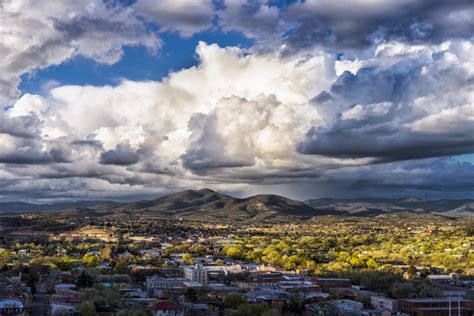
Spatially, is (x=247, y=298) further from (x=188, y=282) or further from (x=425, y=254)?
(x=425, y=254)

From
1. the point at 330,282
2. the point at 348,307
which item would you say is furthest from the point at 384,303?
the point at 330,282

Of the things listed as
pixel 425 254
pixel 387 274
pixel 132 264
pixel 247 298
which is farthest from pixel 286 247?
pixel 247 298

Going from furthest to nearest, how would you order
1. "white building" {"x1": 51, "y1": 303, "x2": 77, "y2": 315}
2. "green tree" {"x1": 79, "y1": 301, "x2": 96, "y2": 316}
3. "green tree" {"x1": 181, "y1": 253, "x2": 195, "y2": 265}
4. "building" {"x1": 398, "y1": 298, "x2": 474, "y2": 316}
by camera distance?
"green tree" {"x1": 181, "y1": 253, "x2": 195, "y2": 265} → "building" {"x1": 398, "y1": 298, "x2": 474, "y2": 316} → "white building" {"x1": 51, "y1": 303, "x2": 77, "y2": 315} → "green tree" {"x1": 79, "y1": 301, "x2": 96, "y2": 316}

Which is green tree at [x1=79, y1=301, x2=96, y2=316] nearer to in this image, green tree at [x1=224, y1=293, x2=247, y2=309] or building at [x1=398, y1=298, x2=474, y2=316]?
green tree at [x1=224, y1=293, x2=247, y2=309]

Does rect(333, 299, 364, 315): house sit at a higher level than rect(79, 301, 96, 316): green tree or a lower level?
lower

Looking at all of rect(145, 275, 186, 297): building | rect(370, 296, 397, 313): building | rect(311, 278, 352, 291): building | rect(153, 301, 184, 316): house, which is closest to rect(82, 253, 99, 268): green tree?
rect(145, 275, 186, 297): building

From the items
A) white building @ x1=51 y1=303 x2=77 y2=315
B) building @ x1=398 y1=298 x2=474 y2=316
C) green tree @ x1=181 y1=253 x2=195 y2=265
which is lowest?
building @ x1=398 y1=298 x2=474 y2=316
